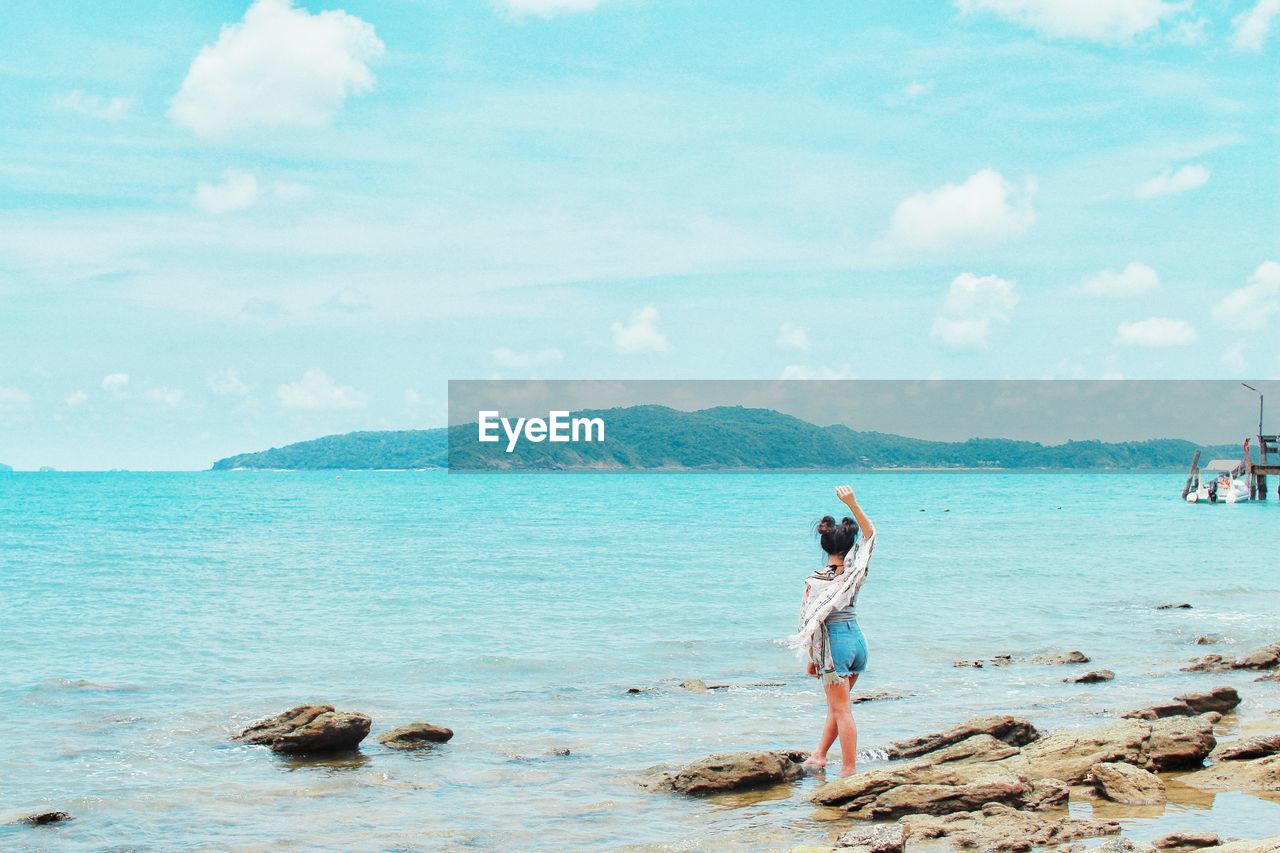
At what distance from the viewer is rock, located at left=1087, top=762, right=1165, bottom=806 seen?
959 cm

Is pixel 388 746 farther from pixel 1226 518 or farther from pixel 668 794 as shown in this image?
pixel 1226 518

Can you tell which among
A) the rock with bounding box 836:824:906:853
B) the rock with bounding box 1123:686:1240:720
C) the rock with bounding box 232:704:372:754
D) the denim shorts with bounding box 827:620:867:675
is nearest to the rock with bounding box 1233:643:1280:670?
the rock with bounding box 1123:686:1240:720

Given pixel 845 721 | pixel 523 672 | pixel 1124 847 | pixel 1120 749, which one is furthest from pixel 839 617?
pixel 523 672

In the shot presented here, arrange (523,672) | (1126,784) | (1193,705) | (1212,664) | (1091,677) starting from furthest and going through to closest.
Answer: (523,672)
(1212,664)
(1091,677)
(1193,705)
(1126,784)

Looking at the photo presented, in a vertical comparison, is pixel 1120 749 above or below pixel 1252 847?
below

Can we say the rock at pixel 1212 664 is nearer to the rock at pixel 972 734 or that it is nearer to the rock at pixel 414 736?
the rock at pixel 972 734

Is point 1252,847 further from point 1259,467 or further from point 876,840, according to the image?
point 1259,467

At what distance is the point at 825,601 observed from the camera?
393 inches

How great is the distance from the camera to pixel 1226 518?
6256 cm

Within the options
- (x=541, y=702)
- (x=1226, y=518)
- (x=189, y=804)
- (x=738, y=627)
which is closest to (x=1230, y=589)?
(x=738, y=627)

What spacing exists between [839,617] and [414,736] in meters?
5.28

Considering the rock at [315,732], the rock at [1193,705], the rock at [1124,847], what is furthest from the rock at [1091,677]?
the rock at [315,732]

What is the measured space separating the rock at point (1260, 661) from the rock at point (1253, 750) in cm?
679

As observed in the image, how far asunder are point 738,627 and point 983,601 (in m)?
7.30
